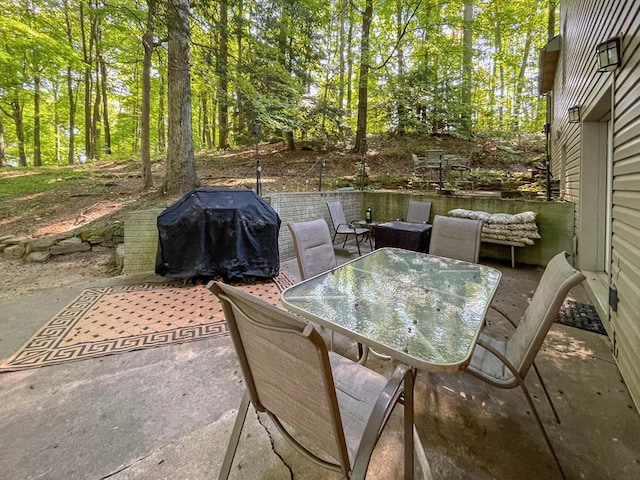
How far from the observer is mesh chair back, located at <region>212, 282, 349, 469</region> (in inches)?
32.5

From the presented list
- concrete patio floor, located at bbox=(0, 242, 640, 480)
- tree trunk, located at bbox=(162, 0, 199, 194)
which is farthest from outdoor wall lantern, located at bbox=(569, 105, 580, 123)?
tree trunk, located at bbox=(162, 0, 199, 194)

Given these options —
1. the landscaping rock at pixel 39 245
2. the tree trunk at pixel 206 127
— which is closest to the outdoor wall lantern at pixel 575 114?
the landscaping rock at pixel 39 245

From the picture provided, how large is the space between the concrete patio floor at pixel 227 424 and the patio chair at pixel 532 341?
0.17m

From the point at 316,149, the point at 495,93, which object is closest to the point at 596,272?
the point at 316,149

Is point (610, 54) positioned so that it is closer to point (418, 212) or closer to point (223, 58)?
point (418, 212)

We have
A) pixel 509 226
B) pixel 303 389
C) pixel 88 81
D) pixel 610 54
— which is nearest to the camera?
pixel 303 389

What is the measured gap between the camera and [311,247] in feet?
8.12

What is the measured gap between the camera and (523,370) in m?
1.37

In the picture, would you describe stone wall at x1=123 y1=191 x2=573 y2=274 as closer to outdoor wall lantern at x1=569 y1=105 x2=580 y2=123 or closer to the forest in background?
outdoor wall lantern at x1=569 y1=105 x2=580 y2=123

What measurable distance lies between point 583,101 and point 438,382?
382cm

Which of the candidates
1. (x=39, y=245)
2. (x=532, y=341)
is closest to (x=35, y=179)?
(x=39, y=245)

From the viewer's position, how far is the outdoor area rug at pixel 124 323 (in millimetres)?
2289

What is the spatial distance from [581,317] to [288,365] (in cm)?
324

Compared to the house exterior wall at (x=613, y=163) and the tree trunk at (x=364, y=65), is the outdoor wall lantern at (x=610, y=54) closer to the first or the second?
the house exterior wall at (x=613, y=163)
